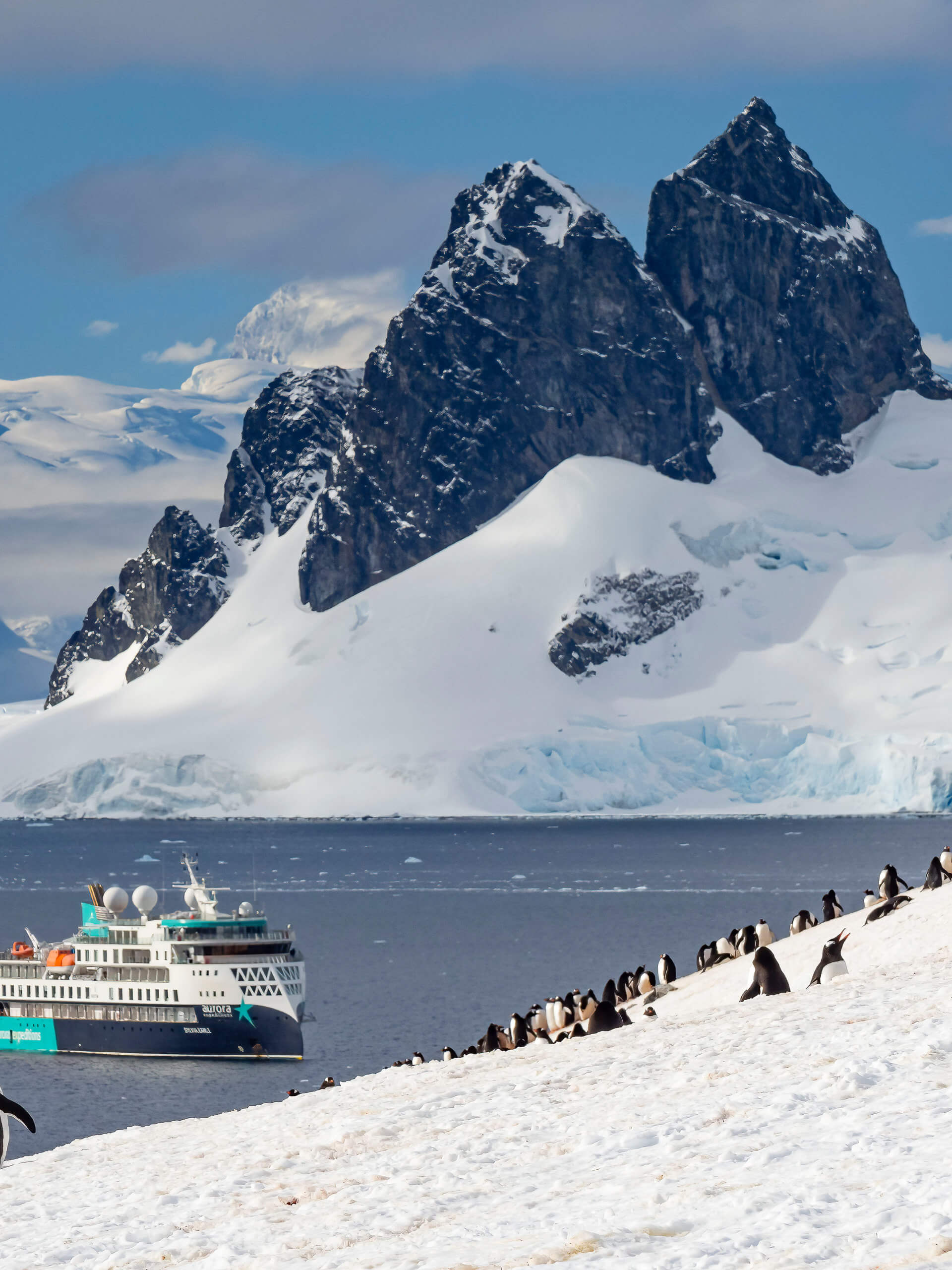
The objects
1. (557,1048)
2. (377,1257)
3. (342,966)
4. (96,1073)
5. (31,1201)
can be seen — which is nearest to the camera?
(377,1257)

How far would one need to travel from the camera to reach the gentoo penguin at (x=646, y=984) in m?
42.0

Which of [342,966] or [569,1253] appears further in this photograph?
[342,966]

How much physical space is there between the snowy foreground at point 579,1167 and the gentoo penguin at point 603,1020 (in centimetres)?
357

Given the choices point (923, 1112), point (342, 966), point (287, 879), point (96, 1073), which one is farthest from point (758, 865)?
point (923, 1112)

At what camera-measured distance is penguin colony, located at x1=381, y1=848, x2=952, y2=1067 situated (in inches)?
1096

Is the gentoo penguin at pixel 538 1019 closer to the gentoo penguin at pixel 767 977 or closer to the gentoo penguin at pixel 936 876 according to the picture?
the gentoo penguin at pixel 936 876

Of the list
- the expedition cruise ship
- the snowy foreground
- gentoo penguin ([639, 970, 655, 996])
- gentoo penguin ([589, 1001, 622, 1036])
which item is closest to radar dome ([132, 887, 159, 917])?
the expedition cruise ship

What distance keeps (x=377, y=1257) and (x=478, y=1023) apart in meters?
59.4

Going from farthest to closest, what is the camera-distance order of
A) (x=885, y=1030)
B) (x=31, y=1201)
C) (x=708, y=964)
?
1. (x=708, y=964)
2. (x=885, y=1030)
3. (x=31, y=1201)

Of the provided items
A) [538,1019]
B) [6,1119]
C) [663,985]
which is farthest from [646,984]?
[6,1119]

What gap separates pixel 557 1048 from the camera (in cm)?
2434

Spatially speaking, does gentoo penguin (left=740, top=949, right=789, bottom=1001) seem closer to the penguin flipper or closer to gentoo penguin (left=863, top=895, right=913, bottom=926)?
gentoo penguin (left=863, top=895, right=913, bottom=926)

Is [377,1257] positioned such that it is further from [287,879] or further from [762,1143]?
[287,879]

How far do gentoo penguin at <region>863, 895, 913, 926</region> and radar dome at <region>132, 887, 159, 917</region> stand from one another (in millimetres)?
42578
